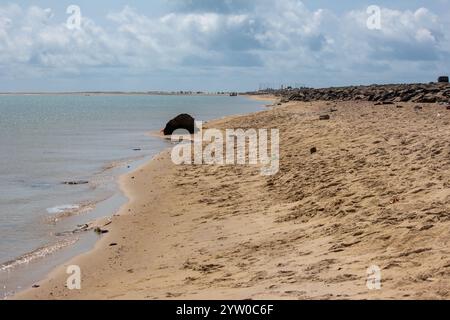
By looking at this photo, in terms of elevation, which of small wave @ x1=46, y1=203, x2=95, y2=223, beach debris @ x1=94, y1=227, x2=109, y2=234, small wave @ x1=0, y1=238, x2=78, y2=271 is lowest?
small wave @ x1=0, y1=238, x2=78, y2=271

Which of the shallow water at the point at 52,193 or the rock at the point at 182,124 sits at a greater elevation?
the rock at the point at 182,124

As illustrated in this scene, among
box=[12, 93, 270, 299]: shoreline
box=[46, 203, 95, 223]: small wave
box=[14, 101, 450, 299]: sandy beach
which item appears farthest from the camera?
box=[46, 203, 95, 223]: small wave

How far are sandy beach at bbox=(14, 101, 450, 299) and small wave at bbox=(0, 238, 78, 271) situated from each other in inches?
34.3

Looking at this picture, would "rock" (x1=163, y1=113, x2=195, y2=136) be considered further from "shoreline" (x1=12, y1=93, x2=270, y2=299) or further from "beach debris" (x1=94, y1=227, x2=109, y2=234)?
"beach debris" (x1=94, y1=227, x2=109, y2=234)

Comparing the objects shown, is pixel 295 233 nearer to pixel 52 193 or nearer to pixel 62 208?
pixel 62 208

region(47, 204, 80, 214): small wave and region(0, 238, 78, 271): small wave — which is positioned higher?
region(47, 204, 80, 214): small wave

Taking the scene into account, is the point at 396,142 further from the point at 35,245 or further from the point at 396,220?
the point at 35,245

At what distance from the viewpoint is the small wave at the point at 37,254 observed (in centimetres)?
1015

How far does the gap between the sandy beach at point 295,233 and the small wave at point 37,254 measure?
87 cm

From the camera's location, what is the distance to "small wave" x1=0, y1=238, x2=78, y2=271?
10148mm

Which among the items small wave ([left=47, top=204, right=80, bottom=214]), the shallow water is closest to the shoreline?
the shallow water

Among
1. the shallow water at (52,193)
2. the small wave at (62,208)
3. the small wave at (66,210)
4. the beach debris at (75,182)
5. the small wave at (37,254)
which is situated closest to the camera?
the small wave at (37,254)

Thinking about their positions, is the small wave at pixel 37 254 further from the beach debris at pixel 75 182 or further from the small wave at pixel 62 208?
the beach debris at pixel 75 182

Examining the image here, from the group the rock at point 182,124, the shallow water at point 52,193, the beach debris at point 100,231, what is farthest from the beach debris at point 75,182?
the rock at point 182,124
